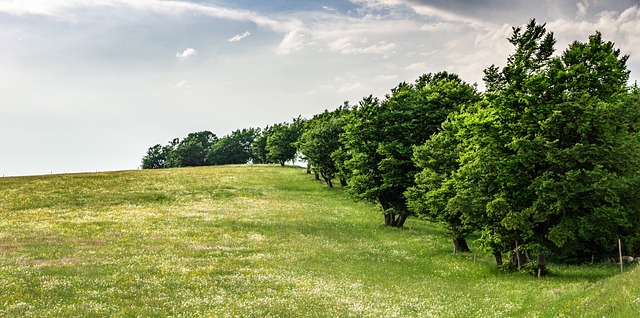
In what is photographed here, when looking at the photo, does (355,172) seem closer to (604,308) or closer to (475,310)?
(475,310)

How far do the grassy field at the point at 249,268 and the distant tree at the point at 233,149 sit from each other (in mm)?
113526

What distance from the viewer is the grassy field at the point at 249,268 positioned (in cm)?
2211

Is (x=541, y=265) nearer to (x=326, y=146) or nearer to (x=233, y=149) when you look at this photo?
(x=326, y=146)

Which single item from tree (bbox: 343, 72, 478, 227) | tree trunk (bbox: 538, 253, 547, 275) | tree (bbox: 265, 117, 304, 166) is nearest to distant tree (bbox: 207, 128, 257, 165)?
tree (bbox: 265, 117, 304, 166)

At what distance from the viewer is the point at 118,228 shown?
48.7 meters

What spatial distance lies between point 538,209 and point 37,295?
30900 millimetres

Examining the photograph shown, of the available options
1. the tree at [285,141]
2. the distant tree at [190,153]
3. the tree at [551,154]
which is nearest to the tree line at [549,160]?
the tree at [551,154]

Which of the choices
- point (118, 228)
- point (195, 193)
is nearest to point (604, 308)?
point (118, 228)

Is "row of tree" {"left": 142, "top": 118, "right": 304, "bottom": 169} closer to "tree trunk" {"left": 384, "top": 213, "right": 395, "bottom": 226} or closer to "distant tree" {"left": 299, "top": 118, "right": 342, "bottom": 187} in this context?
"distant tree" {"left": 299, "top": 118, "right": 342, "bottom": 187}

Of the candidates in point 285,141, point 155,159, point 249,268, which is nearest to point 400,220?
point 249,268

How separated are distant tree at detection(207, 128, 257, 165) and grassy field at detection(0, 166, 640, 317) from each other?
4470 inches

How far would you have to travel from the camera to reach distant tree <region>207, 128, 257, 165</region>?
18575cm

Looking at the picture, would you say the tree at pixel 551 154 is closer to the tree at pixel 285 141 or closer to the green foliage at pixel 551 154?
the green foliage at pixel 551 154

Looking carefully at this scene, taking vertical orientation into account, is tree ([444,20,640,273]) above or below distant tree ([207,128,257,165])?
below
